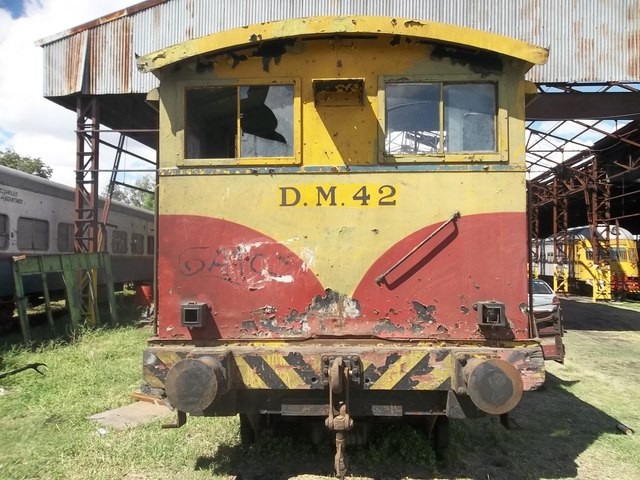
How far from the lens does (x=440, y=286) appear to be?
3.61 m

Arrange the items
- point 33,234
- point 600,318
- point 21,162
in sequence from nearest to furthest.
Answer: point 33,234, point 600,318, point 21,162

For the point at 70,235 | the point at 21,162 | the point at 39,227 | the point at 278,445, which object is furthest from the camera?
the point at 21,162

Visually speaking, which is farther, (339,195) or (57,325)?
(57,325)

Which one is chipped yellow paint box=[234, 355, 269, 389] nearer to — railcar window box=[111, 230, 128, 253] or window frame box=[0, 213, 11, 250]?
window frame box=[0, 213, 11, 250]

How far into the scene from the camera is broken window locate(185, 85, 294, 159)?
3.71 m

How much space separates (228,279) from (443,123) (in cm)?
200

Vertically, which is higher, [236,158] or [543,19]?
[543,19]

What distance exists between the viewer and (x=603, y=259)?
2173cm

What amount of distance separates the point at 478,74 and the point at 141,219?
51.3 feet

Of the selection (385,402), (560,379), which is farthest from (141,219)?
(385,402)

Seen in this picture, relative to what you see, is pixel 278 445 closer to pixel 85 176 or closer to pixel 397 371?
pixel 397 371

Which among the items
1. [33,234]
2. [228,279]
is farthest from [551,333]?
[33,234]

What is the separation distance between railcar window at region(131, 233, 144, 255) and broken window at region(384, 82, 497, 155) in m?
14.5

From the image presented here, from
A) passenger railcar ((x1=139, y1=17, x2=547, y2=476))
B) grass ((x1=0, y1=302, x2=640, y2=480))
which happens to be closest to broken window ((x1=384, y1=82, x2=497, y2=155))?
passenger railcar ((x1=139, y1=17, x2=547, y2=476))
